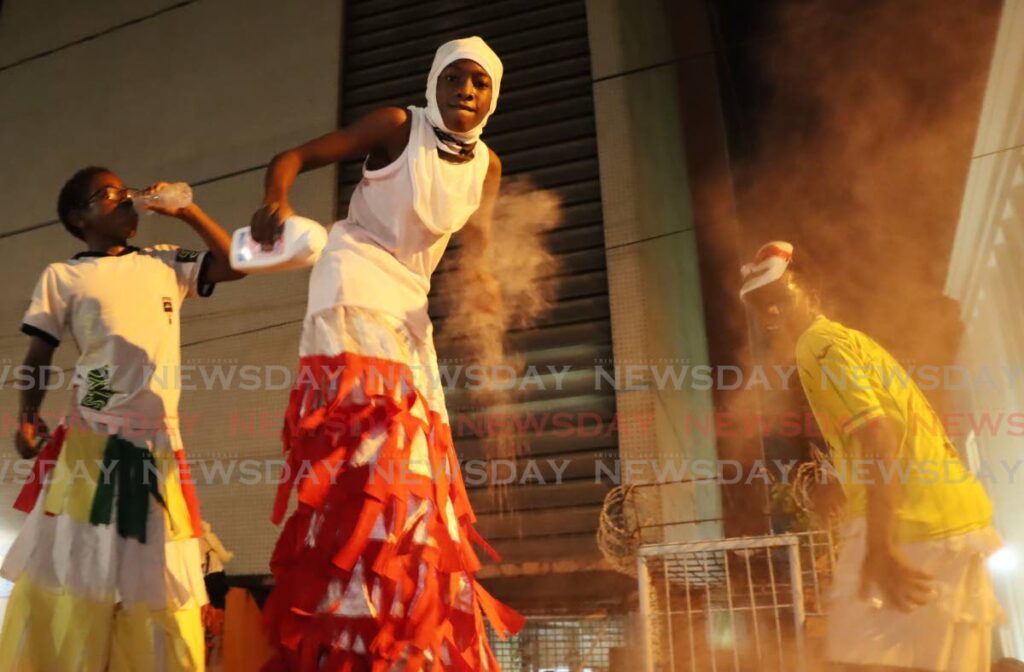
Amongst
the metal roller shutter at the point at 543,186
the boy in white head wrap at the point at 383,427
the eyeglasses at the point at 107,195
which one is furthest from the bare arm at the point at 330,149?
A: the metal roller shutter at the point at 543,186

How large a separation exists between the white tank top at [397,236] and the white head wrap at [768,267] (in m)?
1.09

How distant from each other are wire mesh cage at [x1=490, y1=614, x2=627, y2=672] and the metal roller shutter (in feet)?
0.89

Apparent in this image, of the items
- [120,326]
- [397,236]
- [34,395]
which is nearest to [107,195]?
[120,326]

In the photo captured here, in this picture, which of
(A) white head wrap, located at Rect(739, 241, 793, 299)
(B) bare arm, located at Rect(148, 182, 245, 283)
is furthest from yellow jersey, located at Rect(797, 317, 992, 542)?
(B) bare arm, located at Rect(148, 182, 245, 283)

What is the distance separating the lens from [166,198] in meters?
2.19

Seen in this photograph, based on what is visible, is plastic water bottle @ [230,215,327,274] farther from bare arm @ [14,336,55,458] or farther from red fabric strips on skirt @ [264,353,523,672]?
bare arm @ [14,336,55,458]

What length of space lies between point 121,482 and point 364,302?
0.67 metres

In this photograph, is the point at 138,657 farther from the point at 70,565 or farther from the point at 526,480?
the point at 526,480

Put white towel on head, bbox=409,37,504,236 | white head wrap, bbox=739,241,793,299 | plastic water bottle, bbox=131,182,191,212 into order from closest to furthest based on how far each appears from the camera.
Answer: white towel on head, bbox=409,37,504,236 < plastic water bottle, bbox=131,182,191,212 < white head wrap, bbox=739,241,793,299

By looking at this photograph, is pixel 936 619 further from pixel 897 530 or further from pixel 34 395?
pixel 34 395

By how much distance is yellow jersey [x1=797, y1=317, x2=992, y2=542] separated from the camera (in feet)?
6.80

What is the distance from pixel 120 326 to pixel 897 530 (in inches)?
72.9

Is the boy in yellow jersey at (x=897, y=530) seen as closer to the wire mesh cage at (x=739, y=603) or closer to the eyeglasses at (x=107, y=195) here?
the wire mesh cage at (x=739, y=603)

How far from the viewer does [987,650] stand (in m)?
2.02
